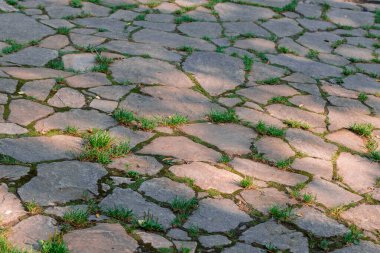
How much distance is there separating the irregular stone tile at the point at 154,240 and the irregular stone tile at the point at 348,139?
180 centimetres

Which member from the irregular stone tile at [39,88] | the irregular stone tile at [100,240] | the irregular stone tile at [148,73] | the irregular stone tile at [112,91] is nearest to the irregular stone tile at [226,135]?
the irregular stone tile at [112,91]

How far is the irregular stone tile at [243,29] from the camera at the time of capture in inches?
240

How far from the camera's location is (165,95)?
14.3 feet

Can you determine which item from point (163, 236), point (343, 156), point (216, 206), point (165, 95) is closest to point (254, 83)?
Result: point (165, 95)

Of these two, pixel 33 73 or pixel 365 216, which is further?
pixel 33 73

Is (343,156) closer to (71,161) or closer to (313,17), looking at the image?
(71,161)

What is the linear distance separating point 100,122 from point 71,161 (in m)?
0.57

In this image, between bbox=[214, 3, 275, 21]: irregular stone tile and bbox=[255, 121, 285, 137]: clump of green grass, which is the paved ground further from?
bbox=[214, 3, 275, 21]: irregular stone tile

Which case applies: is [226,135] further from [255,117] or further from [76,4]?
[76,4]

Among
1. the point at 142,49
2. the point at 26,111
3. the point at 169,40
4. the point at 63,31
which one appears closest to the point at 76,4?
the point at 63,31

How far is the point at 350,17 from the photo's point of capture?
7.10m

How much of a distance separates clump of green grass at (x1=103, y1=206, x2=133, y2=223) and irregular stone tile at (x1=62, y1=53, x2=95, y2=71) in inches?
80.0

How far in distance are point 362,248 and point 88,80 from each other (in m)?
2.43

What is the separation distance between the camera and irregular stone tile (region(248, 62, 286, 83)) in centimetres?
494
